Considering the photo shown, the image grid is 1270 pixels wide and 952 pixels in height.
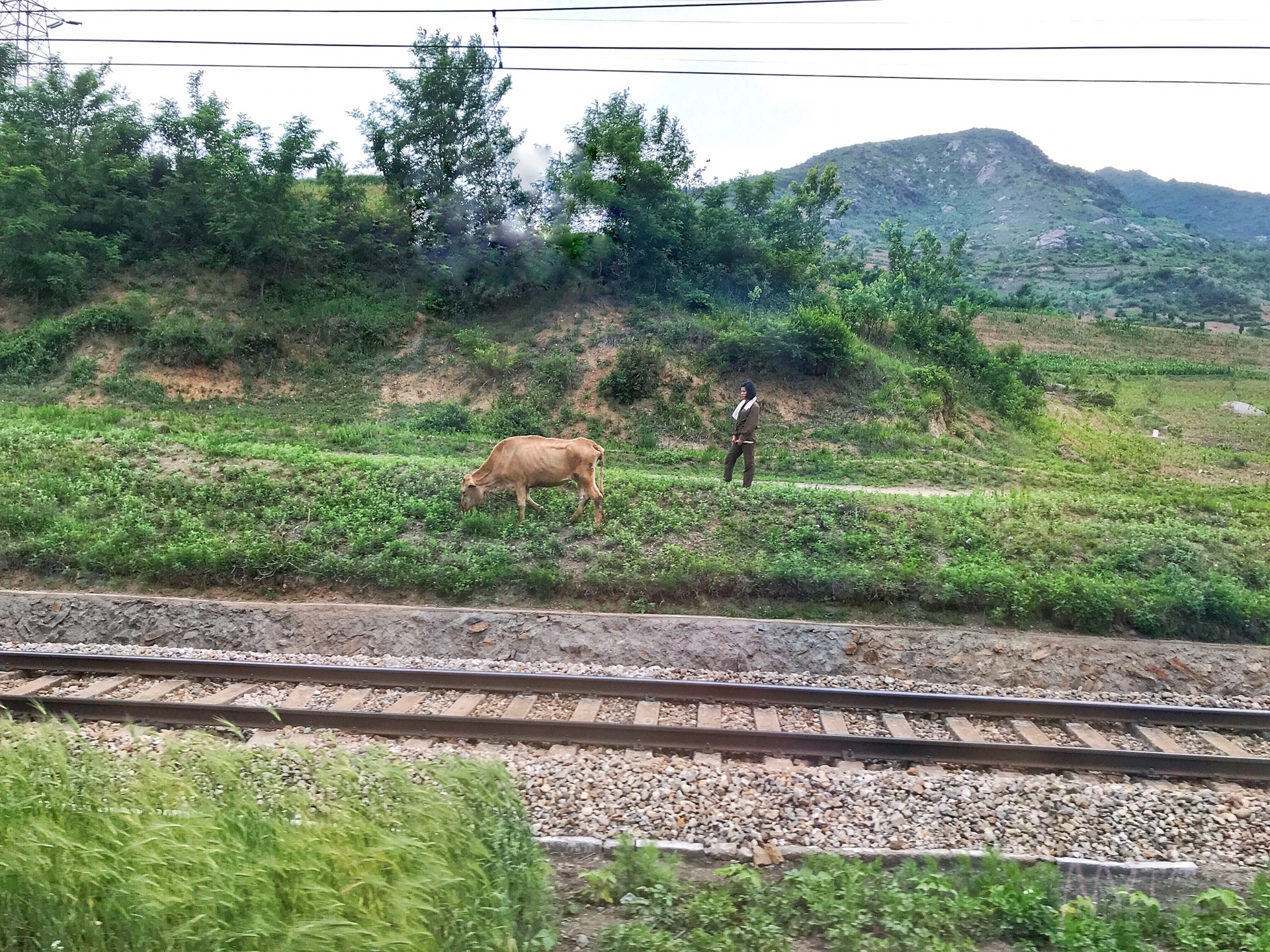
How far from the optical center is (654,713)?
326 inches

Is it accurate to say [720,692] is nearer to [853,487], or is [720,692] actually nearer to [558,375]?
[853,487]

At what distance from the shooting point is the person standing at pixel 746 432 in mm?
13789

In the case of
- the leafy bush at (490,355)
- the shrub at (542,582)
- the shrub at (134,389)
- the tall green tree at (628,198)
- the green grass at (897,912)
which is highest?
the tall green tree at (628,198)

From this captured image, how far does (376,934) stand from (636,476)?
1164 cm

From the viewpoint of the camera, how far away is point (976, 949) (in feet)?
16.0

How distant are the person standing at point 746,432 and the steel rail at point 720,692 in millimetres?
5950

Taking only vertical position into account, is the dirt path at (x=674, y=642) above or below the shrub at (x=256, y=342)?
below

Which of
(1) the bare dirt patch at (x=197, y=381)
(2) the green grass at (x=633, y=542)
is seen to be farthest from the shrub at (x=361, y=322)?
(2) the green grass at (x=633, y=542)

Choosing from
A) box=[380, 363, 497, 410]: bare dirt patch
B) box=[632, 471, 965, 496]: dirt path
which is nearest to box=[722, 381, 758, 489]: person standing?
box=[632, 471, 965, 496]: dirt path

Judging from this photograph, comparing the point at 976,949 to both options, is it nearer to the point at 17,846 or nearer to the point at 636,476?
the point at 17,846

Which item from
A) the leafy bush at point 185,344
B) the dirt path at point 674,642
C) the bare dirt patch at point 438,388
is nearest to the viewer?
the dirt path at point 674,642

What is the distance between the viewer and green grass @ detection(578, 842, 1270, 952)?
479 centimetres

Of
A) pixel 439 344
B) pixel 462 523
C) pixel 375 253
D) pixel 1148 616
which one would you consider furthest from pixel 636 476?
pixel 375 253

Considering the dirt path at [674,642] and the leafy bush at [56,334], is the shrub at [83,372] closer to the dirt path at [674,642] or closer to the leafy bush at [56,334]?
the leafy bush at [56,334]
